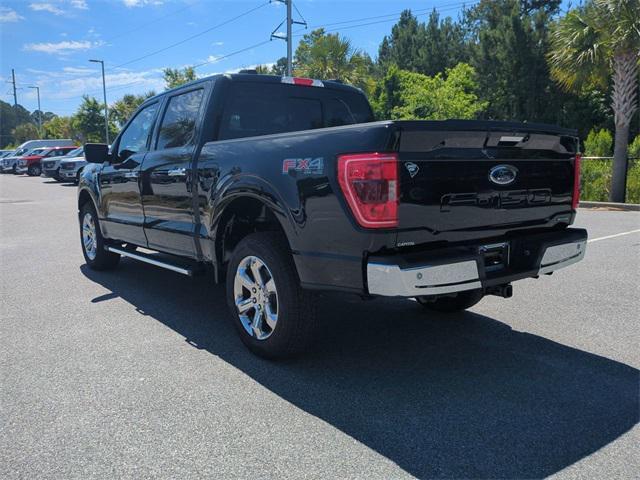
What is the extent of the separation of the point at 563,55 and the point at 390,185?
14.8 meters

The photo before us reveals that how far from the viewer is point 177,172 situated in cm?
461

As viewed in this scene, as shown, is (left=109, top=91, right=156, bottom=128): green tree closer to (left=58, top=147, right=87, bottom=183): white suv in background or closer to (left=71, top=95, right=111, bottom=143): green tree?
(left=71, top=95, right=111, bottom=143): green tree

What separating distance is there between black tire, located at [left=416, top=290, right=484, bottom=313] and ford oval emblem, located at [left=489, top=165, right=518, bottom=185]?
1377 mm

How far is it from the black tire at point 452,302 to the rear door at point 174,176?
6.91ft

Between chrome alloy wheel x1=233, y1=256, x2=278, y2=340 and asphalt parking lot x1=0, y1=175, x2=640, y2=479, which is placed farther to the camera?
chrome alloy wheel x1=233, y1=256, x2=278, y2=340

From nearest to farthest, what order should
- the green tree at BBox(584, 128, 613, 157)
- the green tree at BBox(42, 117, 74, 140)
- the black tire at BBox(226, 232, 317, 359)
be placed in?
the black tire at BBox(226, 232, 317, 359) < the green tree at BBox(584, 128, 613, 157) < the green tree at BBox(42, 117, 74, 140)

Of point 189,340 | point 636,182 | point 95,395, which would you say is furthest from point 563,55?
point 95,395

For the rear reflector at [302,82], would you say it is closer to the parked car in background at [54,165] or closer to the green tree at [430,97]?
the green tree at [430,97]

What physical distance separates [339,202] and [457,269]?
0.76 metres

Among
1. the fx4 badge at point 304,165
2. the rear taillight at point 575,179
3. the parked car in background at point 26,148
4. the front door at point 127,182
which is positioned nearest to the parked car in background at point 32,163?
the parked car in background at point 26,148

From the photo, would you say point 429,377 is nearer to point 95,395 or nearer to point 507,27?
point 95,395

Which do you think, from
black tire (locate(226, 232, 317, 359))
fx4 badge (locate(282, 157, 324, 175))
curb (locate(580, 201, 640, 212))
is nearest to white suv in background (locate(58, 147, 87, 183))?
curb (locate(580, 201, 640, 212))

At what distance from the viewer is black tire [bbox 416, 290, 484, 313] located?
463cm

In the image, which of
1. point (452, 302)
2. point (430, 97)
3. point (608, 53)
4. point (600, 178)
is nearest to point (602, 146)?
point (600, 178)
